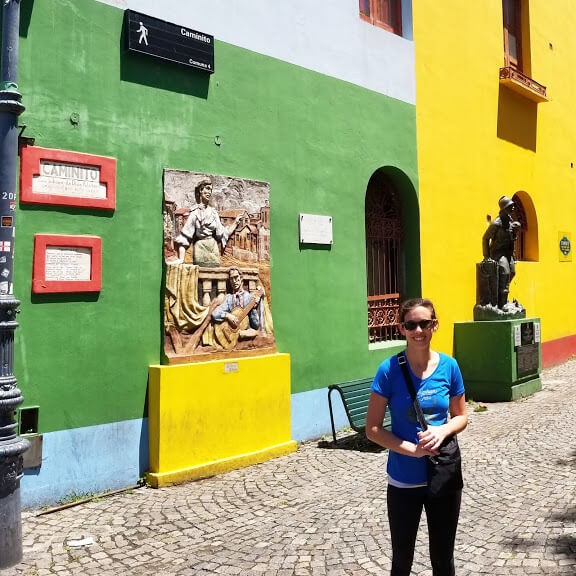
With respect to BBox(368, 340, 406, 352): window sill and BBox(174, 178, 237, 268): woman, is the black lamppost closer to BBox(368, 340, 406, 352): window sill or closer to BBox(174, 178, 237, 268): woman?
BBox(174, 178, 237, 268): woman

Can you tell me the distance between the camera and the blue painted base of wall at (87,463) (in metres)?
4.95

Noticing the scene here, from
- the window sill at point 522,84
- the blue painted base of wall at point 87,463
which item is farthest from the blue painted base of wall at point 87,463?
the window sill at point 522,84

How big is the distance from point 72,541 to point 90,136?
3325mm

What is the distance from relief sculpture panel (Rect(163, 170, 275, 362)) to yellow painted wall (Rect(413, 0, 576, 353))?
332 centimetres

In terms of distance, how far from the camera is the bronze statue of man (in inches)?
389

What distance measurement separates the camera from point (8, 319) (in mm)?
3936

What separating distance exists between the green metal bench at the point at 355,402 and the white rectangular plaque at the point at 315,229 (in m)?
1.73

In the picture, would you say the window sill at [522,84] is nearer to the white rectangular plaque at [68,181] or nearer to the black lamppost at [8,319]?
the white rectangular plaque at [68,181]

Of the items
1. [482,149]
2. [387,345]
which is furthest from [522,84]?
[387,345]

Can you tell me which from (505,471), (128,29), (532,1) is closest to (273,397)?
(505,471)

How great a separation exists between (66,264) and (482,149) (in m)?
7.74

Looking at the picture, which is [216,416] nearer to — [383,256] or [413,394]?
[413,394]

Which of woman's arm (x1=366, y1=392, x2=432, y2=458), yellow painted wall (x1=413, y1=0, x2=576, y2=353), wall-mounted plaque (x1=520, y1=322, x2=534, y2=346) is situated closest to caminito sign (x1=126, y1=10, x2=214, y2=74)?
yellow painted wall (x1=413, y1=0, x2=576, y2=353)

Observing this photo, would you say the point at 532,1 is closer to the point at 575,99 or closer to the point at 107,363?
the point at 575,99
